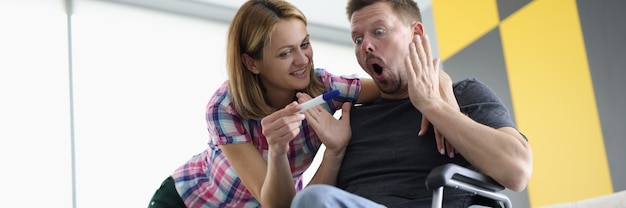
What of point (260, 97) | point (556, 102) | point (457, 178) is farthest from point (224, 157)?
point (556, 102)

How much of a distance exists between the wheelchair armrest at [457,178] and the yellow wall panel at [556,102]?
1596mm

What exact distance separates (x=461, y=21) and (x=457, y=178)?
8.66 ft

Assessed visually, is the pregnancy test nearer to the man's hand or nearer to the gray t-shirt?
the man's hand

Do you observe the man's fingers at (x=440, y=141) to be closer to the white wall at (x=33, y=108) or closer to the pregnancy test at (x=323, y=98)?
the pregnancy test at (x=323, y=98)

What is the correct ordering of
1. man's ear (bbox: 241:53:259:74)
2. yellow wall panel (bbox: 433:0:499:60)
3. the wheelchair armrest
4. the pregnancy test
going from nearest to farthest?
the wheelchair armrest → the pregnancy test → man's ear (bbox: 241:53:259:74) → yellow wall panel (bbox: 433:0:499:60)

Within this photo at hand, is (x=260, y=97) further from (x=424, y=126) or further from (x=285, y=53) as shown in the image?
(x=424, y=126)

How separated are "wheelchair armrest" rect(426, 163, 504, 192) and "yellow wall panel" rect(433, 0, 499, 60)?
2256mm

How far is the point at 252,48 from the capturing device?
81.5 inches

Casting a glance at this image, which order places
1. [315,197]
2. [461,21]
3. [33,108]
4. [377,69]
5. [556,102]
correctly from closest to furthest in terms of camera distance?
[315,197] < [377,69] < [556,102] < [461,21] < [33,108]

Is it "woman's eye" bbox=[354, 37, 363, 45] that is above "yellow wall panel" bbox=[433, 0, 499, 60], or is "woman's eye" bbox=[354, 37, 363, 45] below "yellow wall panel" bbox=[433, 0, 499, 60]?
below

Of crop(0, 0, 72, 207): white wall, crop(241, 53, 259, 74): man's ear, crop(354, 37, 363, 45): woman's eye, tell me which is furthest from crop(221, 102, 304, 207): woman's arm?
crop(0, 0, 72, 207): white wall

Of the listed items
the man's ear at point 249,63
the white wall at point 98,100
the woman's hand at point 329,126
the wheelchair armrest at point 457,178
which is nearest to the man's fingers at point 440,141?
the wheelchair armrest at point 457,178

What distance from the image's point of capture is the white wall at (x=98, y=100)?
454 cm

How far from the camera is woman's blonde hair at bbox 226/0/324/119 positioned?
80.2 inches
